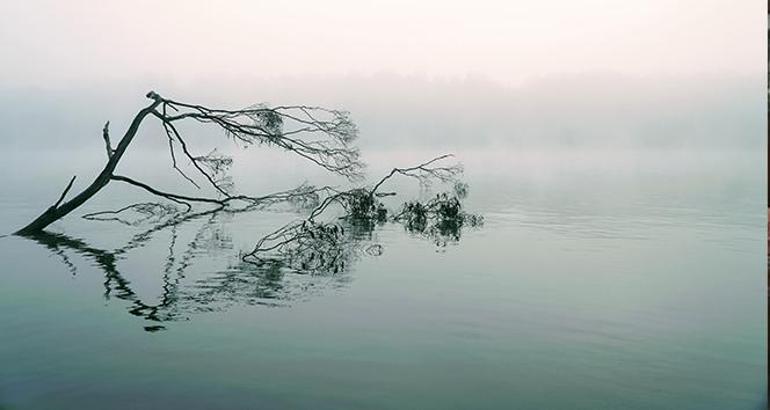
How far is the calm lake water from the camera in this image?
6.22 m

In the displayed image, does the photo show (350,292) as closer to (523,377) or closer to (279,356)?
(279,356)

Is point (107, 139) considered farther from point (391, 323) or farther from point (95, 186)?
point (391, 323)

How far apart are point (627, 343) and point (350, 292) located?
3616 mm

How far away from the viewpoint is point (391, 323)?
8.23 m

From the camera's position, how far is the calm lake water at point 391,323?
622cm

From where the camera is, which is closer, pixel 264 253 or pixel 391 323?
pixel 391 323

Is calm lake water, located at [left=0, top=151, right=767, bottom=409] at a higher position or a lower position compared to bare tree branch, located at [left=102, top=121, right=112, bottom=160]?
lower

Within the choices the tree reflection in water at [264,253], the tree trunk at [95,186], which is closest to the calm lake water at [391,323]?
the tree reflection in water at [264,253]

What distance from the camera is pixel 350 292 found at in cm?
969

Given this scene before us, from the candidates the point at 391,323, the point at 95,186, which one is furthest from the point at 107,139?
the point at 391,323

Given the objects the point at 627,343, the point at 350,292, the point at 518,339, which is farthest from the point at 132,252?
the point at 627,343

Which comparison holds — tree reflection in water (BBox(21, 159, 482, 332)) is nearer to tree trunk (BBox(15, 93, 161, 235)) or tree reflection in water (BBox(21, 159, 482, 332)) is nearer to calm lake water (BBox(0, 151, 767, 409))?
calm lake water (BBox(0, 151, 767, 409))

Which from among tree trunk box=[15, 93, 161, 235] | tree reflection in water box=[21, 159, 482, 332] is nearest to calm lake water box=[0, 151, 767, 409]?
tree reflection in water box=[21, 159, 482, 332]

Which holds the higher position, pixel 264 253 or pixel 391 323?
pixel 264 253
